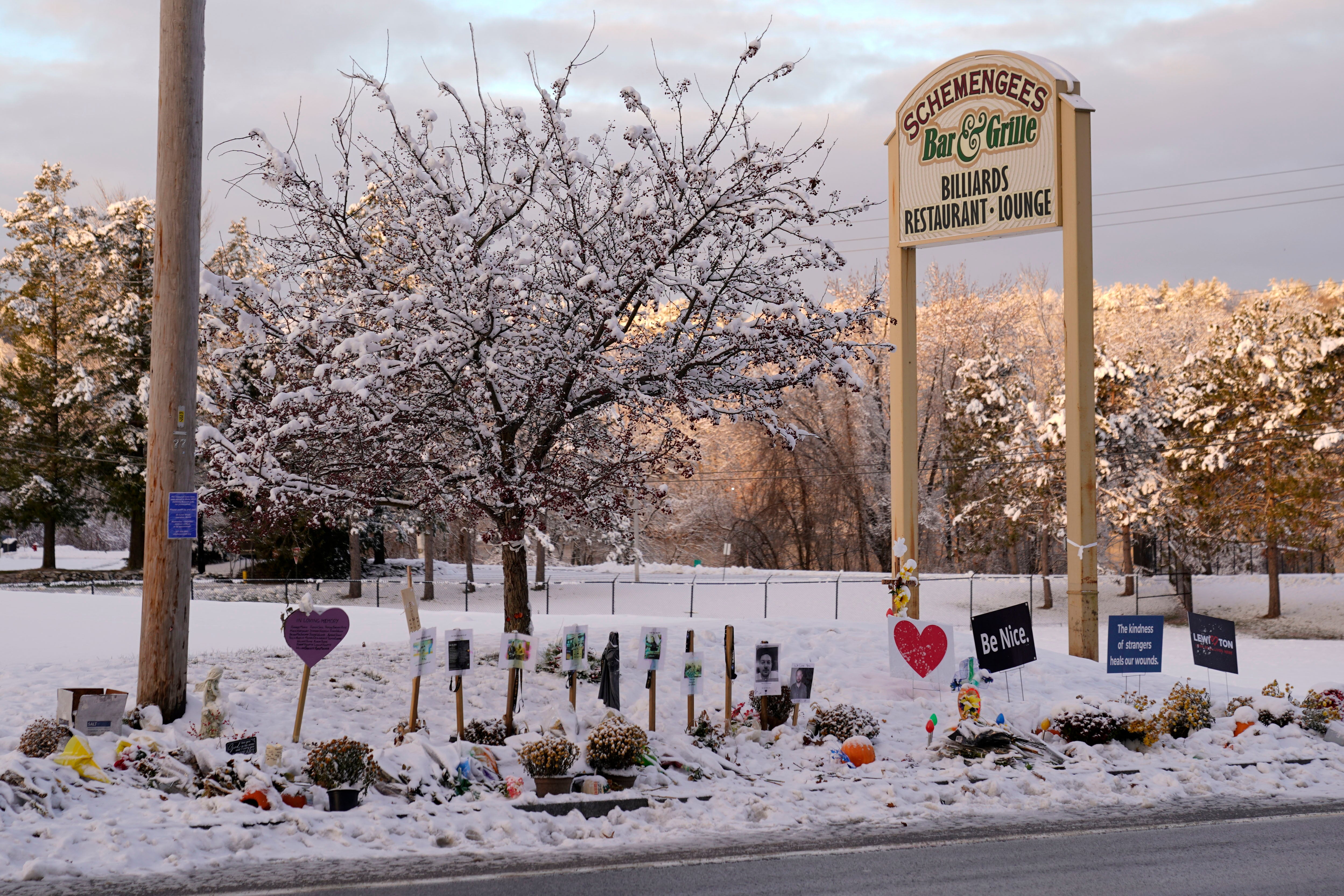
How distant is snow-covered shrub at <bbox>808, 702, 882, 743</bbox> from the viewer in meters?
10.1

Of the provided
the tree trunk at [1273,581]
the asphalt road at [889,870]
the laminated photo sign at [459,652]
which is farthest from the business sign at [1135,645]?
the tree trunk at [1273,581]

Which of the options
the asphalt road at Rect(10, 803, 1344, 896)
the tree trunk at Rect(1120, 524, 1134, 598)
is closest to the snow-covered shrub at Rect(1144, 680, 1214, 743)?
the asphalt road at Rect(10, 803, 1344, 896)

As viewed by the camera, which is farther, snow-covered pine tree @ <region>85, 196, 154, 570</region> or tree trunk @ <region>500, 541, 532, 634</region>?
snow-covered pine tree @ <region>85, 196, 154, 570</region>

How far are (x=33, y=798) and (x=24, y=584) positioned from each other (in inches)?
1225

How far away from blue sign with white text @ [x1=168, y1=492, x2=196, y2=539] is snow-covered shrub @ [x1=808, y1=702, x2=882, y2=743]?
5.64 meters

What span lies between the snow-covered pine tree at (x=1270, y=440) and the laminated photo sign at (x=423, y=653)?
26479 mm

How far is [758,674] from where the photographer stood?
33.8ft

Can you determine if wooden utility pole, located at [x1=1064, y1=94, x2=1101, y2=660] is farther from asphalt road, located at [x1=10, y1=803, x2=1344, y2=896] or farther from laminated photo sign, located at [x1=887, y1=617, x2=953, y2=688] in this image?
asphalt road, located at [x1=10, y1=803, x2=1344, y2=896]

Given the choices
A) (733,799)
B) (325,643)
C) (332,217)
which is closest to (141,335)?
(332,217)

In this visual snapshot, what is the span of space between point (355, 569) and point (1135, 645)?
29.2 m

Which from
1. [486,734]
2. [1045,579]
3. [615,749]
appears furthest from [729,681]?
[1045,579]

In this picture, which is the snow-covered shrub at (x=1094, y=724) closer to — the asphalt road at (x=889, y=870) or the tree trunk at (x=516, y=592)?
the asphalt road at (x=889, y=870)

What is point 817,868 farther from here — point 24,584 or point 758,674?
point 24,584

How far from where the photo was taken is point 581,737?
9570mm
